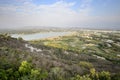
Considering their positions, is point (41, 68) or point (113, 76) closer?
point (41, 68)

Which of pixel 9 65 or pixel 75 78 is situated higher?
pixel 9 65

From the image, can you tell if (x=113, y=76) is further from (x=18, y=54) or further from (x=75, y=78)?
(x=18, y=54)

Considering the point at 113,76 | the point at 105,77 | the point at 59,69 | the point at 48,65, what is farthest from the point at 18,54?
the point at 113,76

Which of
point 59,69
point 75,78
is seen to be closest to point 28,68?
point 59,69

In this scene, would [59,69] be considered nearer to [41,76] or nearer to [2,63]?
[41,76]

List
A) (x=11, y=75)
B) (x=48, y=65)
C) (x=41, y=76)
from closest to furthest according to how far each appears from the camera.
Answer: (x=11, y=75) → (x=41, y=76) → (x=48, y=65)

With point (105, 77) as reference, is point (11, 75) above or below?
above

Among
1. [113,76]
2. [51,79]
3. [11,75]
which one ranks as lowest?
[113,76]

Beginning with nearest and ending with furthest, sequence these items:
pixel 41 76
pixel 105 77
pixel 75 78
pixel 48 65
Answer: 1. pixel 41 76
2. pixel 75 78
3. pixel 48 65
4. pixel 105 77

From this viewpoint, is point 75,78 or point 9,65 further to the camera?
point 75,78

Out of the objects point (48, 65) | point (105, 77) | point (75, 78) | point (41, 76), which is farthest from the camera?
point (105, 77)
